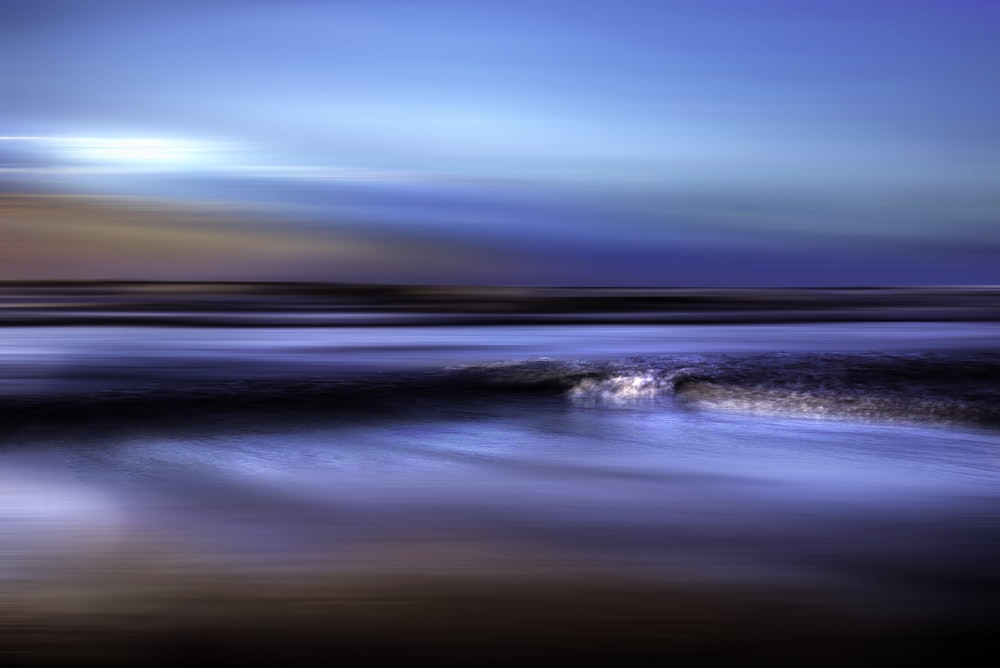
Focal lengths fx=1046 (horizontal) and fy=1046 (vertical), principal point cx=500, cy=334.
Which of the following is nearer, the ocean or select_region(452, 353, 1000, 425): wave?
the ocean

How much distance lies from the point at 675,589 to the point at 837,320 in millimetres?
21693

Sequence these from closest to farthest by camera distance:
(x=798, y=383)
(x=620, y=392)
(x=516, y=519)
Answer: (x=516, y=519)
(x=620, y=392)
(x=798, y=383)

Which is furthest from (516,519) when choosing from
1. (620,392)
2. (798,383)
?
(798,383)

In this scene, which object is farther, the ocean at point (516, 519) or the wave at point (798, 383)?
the wave at point (798, 383)

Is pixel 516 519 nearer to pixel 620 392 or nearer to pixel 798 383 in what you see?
pixel 620 392

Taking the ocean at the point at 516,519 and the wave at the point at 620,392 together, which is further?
the wave at the point at 620,392

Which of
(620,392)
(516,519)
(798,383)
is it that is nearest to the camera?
(516,519)

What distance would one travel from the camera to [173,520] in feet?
11.1

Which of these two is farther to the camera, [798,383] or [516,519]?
[798,383]

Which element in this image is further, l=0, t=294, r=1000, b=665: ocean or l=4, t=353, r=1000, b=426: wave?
l=4, t=353, r=1000, b=426: wave

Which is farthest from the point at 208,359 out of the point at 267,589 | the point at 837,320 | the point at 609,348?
the point at 837,320

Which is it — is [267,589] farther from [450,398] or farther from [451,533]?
[450,398]

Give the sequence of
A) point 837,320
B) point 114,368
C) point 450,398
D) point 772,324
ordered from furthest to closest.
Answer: point 837,320
point 772,324
point 114,368
point 450,398

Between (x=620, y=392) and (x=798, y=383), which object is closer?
(x=620, y=392)
